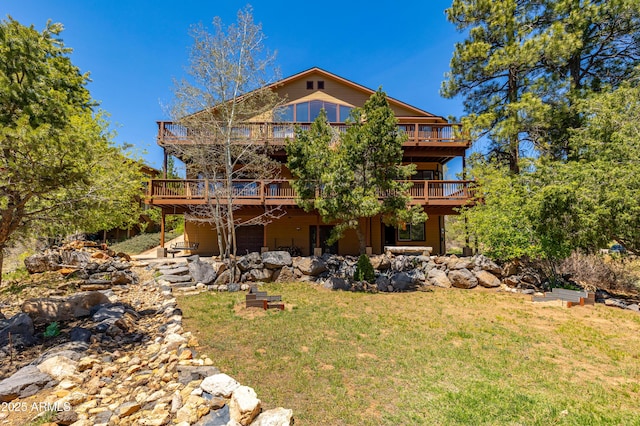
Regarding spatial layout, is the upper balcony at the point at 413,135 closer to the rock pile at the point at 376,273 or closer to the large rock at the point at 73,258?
the large rock at the point at 73,258

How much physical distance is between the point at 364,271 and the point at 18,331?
30.4 feet

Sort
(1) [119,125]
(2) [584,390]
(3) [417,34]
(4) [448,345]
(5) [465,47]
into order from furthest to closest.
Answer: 1. (3) [417,34]
2. (5) [465,47]
3. (1) [119,125]
4. (4) [448,345]
5. (2) [584,390]

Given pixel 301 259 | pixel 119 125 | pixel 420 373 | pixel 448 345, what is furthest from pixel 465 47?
pixel 119 125

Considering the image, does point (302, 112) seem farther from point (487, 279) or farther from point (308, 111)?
point (487, 279)

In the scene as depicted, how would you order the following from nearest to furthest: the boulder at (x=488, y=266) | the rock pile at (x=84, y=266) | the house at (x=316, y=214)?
the rock pile at (x=84, y=266)
the boulder at (x=488, y=266)
the house at (x=316, y=214)

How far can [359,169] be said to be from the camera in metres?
10.2

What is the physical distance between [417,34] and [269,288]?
682 inches

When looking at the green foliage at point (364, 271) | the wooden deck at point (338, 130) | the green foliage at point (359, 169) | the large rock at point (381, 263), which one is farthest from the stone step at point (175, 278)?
the large rock at point (381, 263)

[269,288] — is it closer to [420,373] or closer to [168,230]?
[420,373]

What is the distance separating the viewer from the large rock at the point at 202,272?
10391 mm

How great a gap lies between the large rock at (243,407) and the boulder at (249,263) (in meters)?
8.26

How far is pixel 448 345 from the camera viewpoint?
5.40 m

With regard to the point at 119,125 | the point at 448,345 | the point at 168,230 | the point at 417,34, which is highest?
the point at 417,34

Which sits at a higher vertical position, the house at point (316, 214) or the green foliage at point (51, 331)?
the house at point (316, 214)
